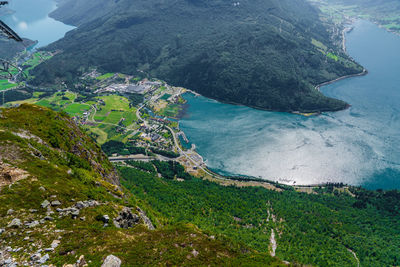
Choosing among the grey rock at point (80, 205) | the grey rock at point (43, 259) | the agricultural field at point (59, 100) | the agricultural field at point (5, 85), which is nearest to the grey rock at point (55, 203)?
the grey rock at point (80, 205)

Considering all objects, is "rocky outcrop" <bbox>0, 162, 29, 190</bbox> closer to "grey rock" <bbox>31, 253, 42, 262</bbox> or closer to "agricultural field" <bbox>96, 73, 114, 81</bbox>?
"grey rock" <bbox>31, 253, 42, 262</bbox>

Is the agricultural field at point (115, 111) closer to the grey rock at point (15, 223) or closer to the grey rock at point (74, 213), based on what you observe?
the grey rock at point (74, 213)

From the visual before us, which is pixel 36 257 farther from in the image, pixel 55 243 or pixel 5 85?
pixel 5 85

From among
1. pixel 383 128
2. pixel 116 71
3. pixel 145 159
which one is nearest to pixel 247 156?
pixel 145 159

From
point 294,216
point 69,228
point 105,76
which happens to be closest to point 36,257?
point 69,228

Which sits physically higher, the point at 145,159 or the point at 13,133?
the point at 13,133

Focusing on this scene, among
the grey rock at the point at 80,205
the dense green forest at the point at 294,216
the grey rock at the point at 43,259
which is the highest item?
the grey rock at the point at 43,259

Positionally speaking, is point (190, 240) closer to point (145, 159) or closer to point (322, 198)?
point (322, 198)

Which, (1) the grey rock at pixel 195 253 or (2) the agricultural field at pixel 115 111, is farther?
(2) the agricultural field at pixel 115 111
